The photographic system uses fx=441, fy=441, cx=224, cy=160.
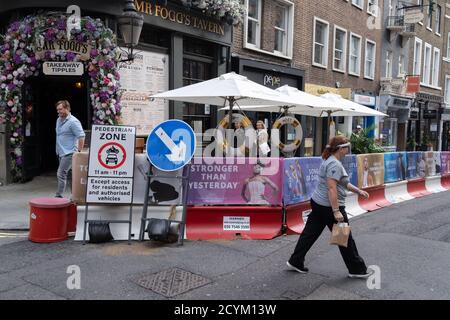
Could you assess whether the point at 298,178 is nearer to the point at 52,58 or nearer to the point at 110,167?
the point at 110,167

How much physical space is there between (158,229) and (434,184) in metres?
10.0

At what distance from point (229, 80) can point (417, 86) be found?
19.9 meters

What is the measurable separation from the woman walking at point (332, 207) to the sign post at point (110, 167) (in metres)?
2.58

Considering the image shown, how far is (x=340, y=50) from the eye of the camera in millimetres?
20562

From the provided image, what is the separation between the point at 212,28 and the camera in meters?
13.3

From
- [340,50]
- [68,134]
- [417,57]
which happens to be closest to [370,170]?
[68,134]

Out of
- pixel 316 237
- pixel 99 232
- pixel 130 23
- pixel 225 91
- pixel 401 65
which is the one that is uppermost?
pixel 401 65

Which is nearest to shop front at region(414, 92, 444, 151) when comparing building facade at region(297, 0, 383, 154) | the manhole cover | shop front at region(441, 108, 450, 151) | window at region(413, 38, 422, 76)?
window at region(413, 38, 422, 76)

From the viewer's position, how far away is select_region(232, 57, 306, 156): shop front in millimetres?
14883

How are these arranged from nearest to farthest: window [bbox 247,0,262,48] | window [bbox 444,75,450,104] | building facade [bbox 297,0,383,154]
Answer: window [bbox 247,0,262,48] → building facade [bbox 297,0,383,154] → window [bbox 444,75,450,104]

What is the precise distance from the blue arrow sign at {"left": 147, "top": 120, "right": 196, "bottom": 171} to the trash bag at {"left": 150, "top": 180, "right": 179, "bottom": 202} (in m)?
0.32

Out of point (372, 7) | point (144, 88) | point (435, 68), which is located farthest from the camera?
point (435, 68)

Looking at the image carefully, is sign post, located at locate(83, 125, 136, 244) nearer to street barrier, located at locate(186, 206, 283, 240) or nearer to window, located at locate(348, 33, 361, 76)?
street barrier, located at locate(186, 206, 283, 240)

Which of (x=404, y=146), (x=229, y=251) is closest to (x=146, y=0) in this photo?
(x=229, y=251)
